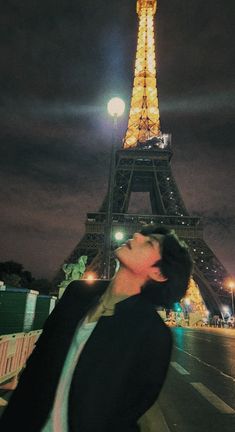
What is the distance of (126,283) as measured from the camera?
152 centimetres

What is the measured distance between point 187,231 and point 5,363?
142 ft

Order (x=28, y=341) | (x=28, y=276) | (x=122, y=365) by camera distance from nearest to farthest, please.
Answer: (x=122, y=365) < (x=28, y=341) < (x=28, y=276)

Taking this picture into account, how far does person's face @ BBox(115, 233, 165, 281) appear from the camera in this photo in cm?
154

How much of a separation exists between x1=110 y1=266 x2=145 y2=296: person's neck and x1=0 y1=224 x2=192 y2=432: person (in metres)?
0.04

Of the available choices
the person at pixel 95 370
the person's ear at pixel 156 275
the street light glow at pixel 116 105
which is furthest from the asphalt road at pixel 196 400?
the street light glow at pixel 116 105

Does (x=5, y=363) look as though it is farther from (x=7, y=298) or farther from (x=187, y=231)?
(x=187, y=231)

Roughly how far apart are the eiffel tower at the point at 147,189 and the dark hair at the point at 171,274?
1560 inches

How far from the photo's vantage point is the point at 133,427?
1.21m

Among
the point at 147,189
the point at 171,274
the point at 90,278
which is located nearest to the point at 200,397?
the point at 90,278

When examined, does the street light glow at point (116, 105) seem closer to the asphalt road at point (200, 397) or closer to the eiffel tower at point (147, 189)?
the asphalt road at point (200, 397)

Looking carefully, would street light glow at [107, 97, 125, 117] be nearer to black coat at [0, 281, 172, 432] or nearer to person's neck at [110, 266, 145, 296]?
person's neck at [110, 266, 145, 296]

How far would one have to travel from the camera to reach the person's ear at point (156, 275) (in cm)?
155

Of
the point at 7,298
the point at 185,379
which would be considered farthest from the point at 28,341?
the point at 185,379

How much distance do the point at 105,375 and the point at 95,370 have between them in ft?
0.12
